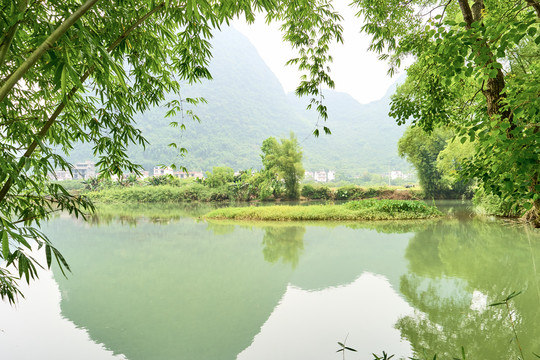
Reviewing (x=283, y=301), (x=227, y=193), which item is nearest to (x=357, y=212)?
(x=283, y=301)

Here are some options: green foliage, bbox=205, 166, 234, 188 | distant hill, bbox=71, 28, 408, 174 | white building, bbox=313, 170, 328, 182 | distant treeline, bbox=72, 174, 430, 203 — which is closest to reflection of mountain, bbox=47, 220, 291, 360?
distant treeline, bbox=72, 174, 430, 203

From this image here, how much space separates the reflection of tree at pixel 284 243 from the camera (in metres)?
6.35

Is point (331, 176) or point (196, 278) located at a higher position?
point (331, 176)

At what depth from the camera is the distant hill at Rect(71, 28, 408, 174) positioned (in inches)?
2344

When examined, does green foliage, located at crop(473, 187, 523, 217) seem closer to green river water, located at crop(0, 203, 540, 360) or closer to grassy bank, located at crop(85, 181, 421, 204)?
green river water, located at crop(0, 203, 540, 360)

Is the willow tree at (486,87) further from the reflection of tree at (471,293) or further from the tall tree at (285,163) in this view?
the tall tree at (285,163)

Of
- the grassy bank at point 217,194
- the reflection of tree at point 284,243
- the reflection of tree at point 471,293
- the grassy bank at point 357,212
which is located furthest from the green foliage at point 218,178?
the reflection of tree at point 471,293

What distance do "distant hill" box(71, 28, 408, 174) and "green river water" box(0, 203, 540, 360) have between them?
158ft

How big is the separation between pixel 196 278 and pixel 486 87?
4.55 meters

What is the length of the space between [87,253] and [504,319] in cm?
755

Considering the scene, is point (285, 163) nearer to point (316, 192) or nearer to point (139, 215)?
point (316, 192)

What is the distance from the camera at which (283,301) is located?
4.03 metres

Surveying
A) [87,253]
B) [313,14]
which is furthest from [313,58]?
[87,253]

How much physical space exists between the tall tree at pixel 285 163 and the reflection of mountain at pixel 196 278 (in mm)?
11508
